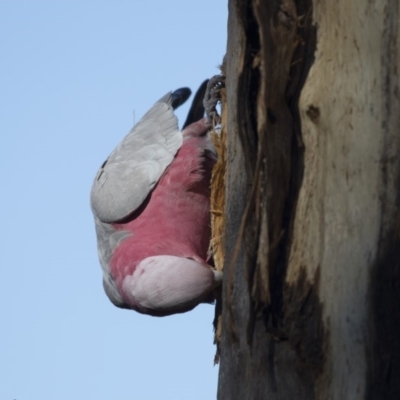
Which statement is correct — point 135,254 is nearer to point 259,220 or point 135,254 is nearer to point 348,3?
point 259,220

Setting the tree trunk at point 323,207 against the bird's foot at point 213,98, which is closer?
the tree trunk at point 323,207

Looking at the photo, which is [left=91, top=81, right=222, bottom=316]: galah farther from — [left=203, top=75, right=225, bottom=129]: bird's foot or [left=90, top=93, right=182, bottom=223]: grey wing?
[left=203, top=75, right=225, bottom=129]: bird's foot

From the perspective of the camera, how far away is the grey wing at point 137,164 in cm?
346

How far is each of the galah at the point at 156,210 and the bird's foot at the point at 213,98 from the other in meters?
0.14

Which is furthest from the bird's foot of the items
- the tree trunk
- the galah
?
the tree trunk

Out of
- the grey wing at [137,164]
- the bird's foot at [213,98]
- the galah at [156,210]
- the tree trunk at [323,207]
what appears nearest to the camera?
the tree trunk at [323,207]

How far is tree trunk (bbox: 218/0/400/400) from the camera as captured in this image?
1.89 meters

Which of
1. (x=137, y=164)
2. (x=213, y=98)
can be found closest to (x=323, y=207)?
(x=213, y=98)

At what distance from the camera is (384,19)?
6.33 ft

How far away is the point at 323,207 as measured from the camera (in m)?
1.91

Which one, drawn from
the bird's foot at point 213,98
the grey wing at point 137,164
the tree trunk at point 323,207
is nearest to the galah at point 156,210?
the grey wing at point 137,164

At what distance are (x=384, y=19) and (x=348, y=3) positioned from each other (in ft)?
0.28

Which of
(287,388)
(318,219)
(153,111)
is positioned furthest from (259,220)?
(153,111)

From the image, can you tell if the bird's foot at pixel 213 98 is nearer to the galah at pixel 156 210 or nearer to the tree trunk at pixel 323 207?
the galah at pixel 156 210
